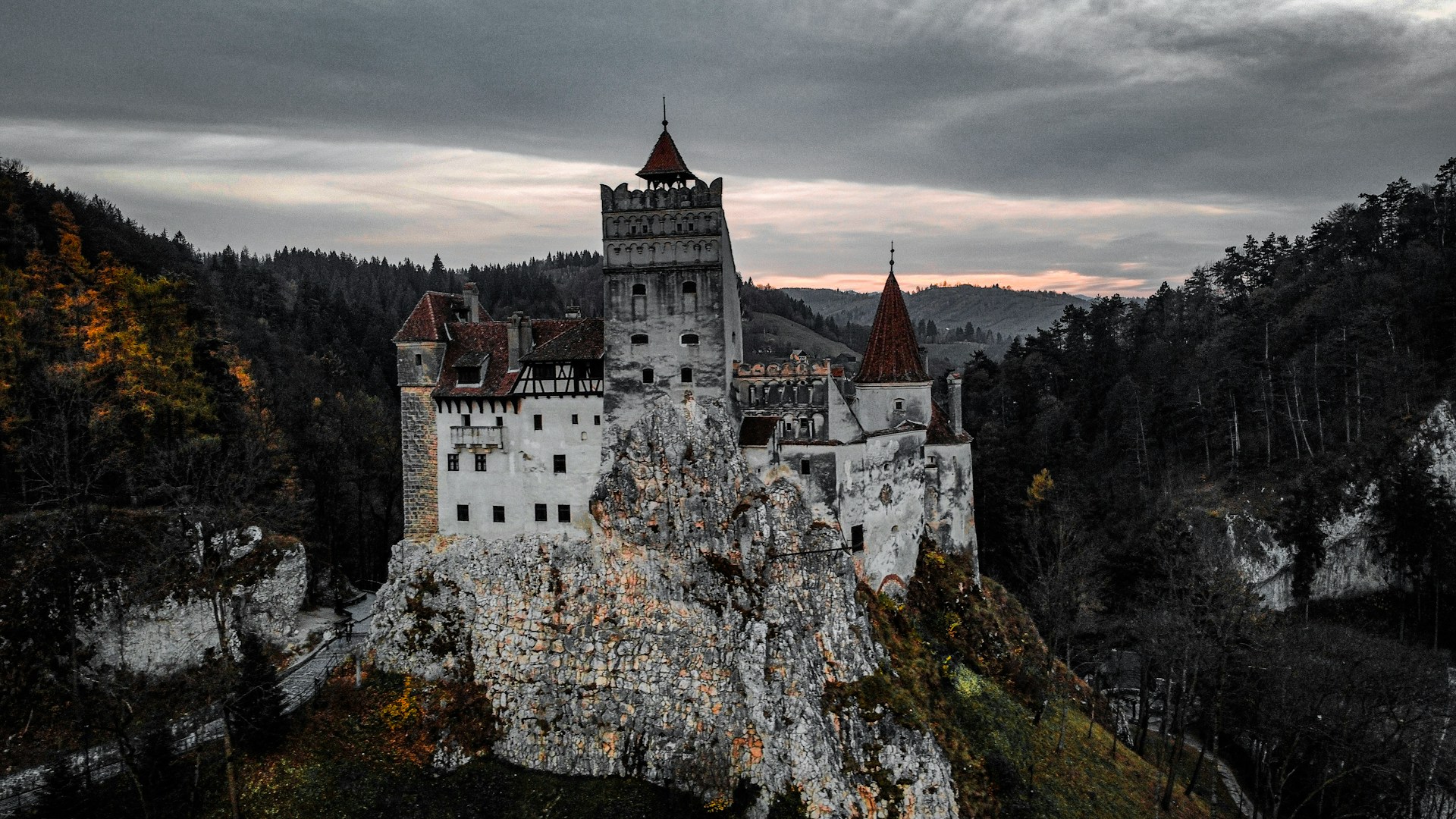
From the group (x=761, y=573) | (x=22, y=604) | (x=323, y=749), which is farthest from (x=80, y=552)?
(x=761, y=573)

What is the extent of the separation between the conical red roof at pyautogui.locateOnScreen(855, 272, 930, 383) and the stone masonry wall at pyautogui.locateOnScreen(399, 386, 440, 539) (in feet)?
68.1

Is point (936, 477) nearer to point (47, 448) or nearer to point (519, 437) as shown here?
point (519, 437)

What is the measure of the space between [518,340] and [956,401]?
2223 centimetres

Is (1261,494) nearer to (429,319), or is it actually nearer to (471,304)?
(471,304)

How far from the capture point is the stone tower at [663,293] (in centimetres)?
3497

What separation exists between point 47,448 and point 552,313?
90.5m

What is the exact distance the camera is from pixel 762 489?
111ft

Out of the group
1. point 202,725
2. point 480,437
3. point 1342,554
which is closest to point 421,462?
point 480,437

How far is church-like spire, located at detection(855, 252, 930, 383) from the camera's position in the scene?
119ft

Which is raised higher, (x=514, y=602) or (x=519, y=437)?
(x=519, y=437)

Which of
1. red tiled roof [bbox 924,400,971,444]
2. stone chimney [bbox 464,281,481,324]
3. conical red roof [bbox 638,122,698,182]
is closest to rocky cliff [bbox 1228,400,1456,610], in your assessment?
red tiled roof [bbox 924,400,971,444]

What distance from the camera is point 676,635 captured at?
3431 centimetres

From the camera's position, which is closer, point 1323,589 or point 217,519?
point 217,519

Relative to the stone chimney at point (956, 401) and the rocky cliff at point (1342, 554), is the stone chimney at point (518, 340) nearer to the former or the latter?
the stone chimney at point (956, 401)
